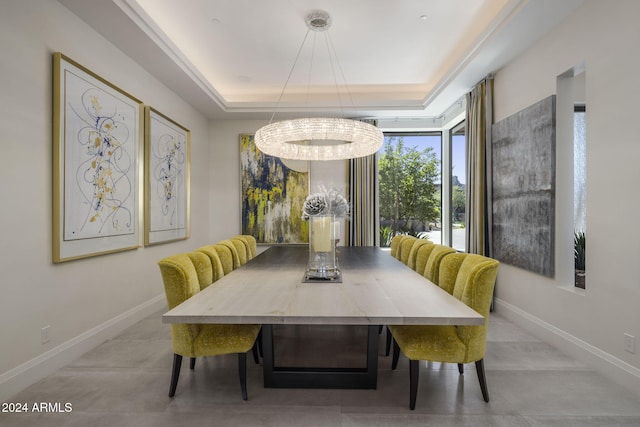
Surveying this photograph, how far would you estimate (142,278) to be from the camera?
3514 millimetres

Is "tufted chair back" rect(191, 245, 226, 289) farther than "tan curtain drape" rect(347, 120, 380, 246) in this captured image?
No

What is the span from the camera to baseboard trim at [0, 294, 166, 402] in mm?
2004

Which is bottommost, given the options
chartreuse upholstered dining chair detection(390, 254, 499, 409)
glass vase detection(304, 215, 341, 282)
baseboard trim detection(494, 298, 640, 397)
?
baseboard trim detection(494, 298, 640, 397)

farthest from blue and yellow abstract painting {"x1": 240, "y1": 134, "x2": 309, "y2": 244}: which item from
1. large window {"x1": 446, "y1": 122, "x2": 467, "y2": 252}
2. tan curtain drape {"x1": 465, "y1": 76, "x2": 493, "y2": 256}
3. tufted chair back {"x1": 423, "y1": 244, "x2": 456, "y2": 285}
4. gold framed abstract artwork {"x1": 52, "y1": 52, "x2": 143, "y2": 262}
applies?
tufted chair back {"x1": 423, "y1": 244, "x2": 456, "y2": 285}

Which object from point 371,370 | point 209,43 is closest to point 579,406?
point 371,370

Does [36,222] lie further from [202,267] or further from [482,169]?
[482,169]

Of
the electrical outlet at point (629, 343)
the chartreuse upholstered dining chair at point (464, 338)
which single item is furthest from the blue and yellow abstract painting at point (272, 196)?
the electrical outlet at point (629, 343)

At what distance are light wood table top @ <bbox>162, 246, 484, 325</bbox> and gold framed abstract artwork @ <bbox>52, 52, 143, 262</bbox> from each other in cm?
137

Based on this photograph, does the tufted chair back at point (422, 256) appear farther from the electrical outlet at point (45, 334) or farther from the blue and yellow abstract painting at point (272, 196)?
the blue and yellow abstract painting at point (272, 196)

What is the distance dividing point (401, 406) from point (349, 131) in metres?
2.04

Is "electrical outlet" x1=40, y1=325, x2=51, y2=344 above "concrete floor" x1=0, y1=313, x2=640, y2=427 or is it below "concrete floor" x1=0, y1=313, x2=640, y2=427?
above

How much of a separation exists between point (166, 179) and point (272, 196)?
1.89m

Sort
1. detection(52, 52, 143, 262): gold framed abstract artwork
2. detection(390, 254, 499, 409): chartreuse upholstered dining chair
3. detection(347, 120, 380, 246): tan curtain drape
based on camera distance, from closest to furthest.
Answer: detection(390, 254, 499, 409): chartreuse upholstered dining chair → detection(52, 52, 143, 262): gold framed abstract artwork → detection(347, 120, 380, 246): tan curtain drape

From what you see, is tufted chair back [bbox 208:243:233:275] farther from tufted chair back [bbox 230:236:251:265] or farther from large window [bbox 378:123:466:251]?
large window [bbox 378:123:466:251]
